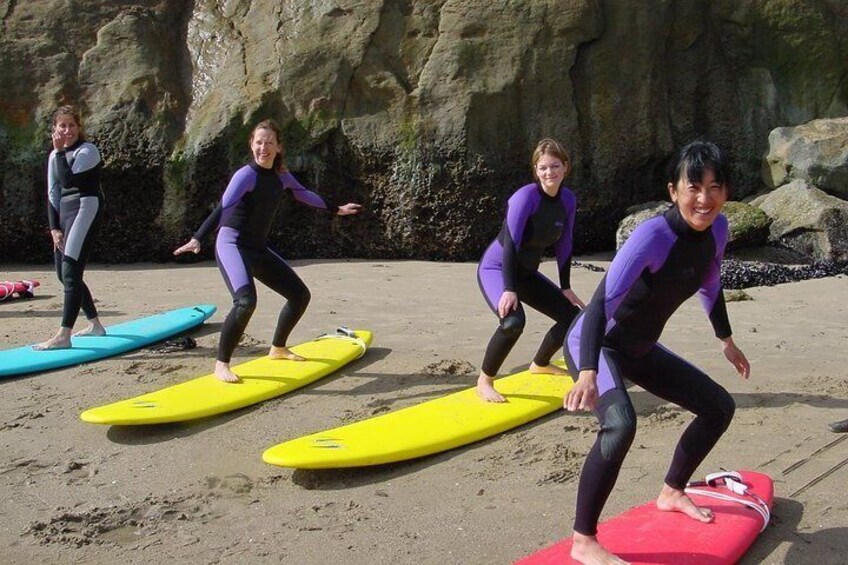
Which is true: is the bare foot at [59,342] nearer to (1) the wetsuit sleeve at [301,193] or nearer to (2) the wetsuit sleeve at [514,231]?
(1) the wetsuit sleeve at [301,193]

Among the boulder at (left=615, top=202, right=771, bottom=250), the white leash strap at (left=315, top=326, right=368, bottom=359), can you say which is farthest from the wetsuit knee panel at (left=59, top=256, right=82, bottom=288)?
the boulder at (left=615, top=202, right=771, bottom=250)

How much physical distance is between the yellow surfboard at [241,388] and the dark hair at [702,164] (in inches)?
114

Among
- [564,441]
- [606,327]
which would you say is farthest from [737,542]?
[564,441]

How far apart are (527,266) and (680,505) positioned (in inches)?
84.5

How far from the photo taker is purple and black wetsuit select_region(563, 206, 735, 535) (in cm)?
320

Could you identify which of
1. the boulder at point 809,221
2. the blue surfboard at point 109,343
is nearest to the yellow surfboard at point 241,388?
the blue surfboard at point 109,343

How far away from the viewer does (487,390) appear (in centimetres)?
503

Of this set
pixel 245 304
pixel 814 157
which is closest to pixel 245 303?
pixel 245 304

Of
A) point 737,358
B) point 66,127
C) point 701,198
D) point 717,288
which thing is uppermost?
point 66,127

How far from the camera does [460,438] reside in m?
4.46

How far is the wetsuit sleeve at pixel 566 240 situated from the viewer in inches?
212

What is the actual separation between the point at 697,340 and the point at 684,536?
290cm

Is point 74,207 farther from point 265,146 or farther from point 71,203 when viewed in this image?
point 265,146

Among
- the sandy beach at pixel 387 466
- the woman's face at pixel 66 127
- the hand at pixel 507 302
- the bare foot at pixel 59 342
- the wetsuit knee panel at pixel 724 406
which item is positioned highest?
the woman's face at pixel 66 127
